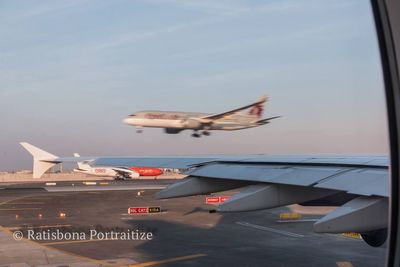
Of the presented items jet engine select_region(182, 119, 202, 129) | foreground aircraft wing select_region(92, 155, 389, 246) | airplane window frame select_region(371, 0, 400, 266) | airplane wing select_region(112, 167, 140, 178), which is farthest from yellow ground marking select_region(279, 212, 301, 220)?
airplane wing select_region(112, 167, 140, 178)

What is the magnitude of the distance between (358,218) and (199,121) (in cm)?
259

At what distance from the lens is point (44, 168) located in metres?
8.76

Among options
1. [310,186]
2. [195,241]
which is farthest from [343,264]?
[310,186]

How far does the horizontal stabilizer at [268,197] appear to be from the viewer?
4.82 meters

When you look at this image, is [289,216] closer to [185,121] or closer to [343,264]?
[343,264]

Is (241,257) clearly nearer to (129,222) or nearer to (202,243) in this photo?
(202,243)

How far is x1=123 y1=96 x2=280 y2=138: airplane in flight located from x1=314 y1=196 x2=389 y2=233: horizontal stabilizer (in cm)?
166

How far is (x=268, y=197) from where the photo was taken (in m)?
5.05

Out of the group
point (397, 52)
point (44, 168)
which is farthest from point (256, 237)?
point (397, 52)

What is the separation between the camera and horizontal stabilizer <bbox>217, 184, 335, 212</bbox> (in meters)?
4.82

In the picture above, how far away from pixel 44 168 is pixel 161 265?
6.26m

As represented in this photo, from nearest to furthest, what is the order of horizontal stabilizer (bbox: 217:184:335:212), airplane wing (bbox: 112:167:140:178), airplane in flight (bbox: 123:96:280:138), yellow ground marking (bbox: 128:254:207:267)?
horizontal stabilizer (bbox: 217:184:335:212)
airplane in flight (bbox: 123:96:280:138)
yellow ground marking (bbox: 128:254:207:267)
airplane wing (bbox: 112:167:140:178)

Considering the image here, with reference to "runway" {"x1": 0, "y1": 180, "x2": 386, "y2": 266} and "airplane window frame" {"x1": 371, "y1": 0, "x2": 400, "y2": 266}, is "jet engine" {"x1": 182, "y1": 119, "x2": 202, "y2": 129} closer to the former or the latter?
"airplane window frame" {"x1": 371, "y1": 0, "x2": 400, "y2": 266}

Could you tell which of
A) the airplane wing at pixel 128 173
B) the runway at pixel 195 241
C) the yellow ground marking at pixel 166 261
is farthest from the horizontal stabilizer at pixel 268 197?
the airplane wing at pixel 128 173
